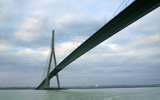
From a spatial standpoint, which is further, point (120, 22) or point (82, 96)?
point (82, 96)

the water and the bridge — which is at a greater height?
the bridge

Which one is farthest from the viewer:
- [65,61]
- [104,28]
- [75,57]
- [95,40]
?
[65,61]

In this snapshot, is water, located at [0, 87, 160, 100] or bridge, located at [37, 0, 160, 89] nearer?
bridge, located at [37, 0, 160, 89]

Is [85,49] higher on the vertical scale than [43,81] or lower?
higher

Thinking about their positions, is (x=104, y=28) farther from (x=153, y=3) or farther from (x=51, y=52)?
(x=51, y=52)

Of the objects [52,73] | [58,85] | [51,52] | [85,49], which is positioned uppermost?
[51,52]

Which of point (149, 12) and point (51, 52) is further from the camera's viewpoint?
point (51, 52)

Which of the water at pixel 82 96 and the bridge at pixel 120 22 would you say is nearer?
the bridge at pixel 120 22

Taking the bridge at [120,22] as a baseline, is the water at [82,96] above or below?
below

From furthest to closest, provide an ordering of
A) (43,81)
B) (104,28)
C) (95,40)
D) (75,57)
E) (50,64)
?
(43,81)
(50,64)
(75,57)
(95,40)
(104,28)

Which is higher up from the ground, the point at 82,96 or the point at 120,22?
Answer: the point at 120,22

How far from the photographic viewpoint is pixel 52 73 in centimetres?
3303

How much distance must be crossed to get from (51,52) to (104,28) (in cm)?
1974

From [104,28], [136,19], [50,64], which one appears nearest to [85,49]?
[104,28]
